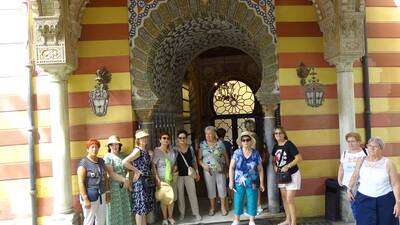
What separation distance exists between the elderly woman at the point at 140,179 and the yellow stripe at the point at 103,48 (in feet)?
5.48

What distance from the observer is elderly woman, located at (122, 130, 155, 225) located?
644 cm

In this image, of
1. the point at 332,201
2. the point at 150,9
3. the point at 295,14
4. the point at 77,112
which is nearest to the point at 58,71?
the point at 77,112

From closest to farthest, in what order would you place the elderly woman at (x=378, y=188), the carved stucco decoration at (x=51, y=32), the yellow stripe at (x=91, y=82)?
the elderly woman at (x=378, y=188) < the carved stucco decoration at (x=51, y=32) < the yellow stripe at (x=91, y=82)

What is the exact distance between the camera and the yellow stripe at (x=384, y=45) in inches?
305

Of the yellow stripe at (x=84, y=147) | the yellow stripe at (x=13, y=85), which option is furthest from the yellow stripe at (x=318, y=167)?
the yellow stripe at (x=13, y=85)

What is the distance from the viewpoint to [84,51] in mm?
7457

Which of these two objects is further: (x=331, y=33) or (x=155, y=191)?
(x=331, y=33)

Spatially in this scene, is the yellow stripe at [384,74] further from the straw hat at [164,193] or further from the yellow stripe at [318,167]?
the straw hat at [164,193]

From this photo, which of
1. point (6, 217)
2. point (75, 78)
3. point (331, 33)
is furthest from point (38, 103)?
point (331, 33)

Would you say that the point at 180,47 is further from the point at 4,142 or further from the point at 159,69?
the point at 4,142

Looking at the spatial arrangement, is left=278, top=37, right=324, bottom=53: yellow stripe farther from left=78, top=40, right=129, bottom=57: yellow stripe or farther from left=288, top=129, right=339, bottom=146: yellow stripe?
left=78, top=40, right=129, bottom=57: yellow stripe

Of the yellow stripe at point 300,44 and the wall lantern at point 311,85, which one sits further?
the yellow stripe at point 300,44

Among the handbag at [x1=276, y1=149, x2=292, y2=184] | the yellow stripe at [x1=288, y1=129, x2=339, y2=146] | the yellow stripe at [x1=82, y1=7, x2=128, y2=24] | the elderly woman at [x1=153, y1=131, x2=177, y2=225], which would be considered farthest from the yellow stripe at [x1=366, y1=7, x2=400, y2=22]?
the yellow stripe at [x1=82, y1=7, x2=128, y2=24]

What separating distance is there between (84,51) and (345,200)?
493 cm
